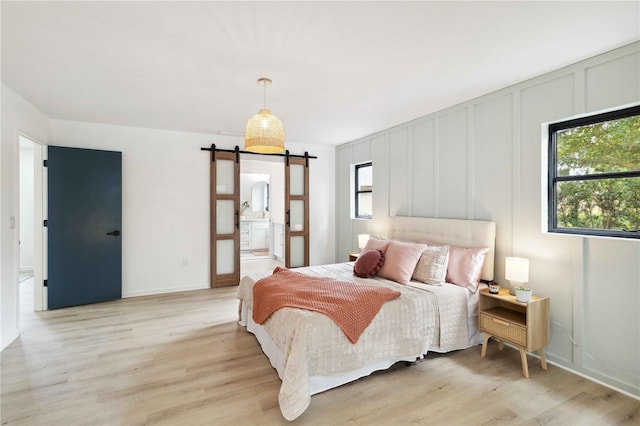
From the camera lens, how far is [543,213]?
2898mm

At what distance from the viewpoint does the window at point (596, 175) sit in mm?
2424

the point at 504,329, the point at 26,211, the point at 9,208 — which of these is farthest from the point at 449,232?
the point at 26,211

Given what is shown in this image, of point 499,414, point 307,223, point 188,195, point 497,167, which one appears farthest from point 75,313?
point 497,167

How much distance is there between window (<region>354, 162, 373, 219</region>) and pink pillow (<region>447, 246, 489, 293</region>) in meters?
2.28

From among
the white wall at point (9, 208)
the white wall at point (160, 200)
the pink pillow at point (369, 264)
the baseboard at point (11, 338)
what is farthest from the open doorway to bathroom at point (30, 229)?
the pink pillow at point (369, 264)

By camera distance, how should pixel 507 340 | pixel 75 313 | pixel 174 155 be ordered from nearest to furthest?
pixel 507 340 → pixel 75 313 → pixel 174 155

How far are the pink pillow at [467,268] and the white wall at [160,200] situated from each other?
12.7 ft

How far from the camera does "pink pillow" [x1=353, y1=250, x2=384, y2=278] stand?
3.48m

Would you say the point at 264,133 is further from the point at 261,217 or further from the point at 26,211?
the point at 261,217

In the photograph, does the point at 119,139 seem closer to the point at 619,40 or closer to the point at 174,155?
the point at 174,155

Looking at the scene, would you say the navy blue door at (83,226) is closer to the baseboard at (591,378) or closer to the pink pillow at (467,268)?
the pink pillow at (467,268)

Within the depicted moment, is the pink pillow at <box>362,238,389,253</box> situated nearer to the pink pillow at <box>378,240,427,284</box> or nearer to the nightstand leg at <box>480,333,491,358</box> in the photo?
the pink pillow at <box>378,240,427,284</box>

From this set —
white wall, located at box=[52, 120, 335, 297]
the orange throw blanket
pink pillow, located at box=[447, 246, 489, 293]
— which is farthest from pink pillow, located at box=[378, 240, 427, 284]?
white wall, located at box=[52, 120, 335, 297]

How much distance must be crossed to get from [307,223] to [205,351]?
3.39 meters
